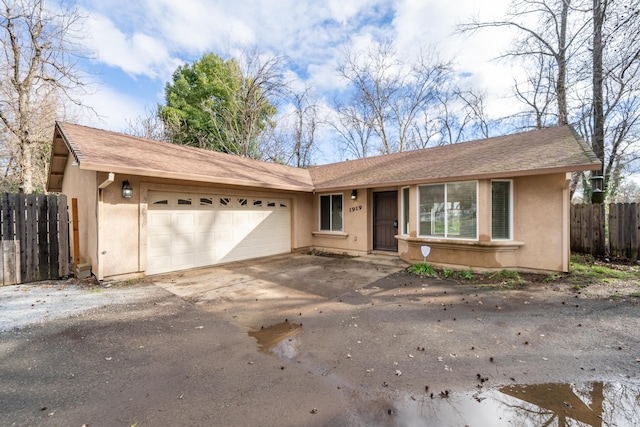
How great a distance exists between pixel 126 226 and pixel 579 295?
914 centimetres

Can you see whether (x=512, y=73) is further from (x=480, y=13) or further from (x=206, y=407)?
(x=206, y=407)

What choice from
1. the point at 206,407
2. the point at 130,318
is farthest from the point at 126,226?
the point at 206,407

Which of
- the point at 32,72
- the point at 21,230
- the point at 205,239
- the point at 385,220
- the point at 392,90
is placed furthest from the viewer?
the point at 392,90

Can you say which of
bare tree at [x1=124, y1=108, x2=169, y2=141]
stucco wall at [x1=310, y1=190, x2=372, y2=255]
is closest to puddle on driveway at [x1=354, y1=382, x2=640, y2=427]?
stucco wall at [x1=310, y1=190, x2=372, y2=255]

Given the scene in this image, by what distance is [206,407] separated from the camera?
226cm

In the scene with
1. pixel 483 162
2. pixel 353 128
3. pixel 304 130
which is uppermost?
pixel 353 128

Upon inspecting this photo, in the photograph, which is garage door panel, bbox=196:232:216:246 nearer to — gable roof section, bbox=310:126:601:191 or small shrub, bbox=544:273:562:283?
gable roof section, bbox=310:126:601:191

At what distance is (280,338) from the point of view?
3.55m

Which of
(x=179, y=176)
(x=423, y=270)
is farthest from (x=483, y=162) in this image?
(x=179, y=176)

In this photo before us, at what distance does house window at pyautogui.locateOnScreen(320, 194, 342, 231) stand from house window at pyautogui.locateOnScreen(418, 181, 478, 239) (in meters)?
3.22

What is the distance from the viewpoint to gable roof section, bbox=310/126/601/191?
5980 millimetres

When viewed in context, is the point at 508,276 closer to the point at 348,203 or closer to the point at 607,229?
the point at 607,229

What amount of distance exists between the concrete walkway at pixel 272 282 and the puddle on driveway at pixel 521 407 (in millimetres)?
2392

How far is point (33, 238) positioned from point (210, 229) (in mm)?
3600
